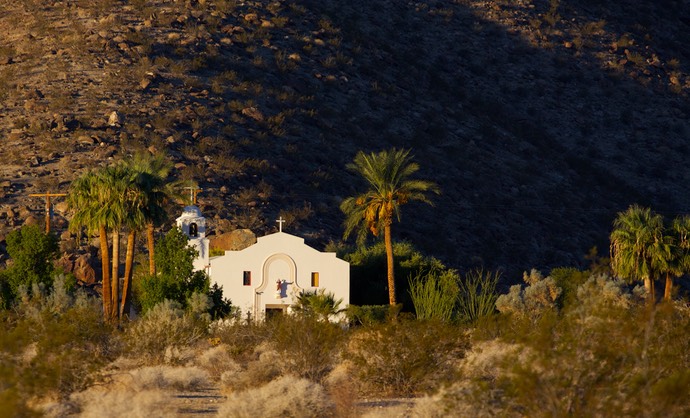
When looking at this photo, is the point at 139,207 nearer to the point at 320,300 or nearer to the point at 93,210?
the point at 93,210

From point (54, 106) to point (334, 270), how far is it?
30.5m

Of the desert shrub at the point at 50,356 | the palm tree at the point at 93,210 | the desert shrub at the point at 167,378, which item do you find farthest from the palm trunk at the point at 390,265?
the desert shrub at the point at 50,356

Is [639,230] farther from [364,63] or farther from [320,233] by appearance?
[364,63]

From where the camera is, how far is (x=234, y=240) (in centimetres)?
6425

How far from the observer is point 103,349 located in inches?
1188

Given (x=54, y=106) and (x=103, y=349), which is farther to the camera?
(x=54, y=106)

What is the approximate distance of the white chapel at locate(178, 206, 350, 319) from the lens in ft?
177

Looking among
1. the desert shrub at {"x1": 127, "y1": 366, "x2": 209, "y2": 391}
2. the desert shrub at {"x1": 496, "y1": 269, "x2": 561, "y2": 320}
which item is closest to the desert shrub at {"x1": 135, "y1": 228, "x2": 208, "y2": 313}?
the desert shrub at {"x1": 496, "y1": 269, "x2": 561, "y2": 320}

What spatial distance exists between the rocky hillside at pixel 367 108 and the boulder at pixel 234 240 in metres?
2.20

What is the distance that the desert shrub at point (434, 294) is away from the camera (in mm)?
51875

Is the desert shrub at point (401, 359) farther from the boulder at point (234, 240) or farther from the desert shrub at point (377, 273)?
the boulder at point (234, 240)

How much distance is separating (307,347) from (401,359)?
2.33m

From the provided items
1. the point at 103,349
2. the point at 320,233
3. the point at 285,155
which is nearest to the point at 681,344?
the point at 103,349

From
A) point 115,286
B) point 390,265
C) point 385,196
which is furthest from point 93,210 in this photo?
point 390,265
